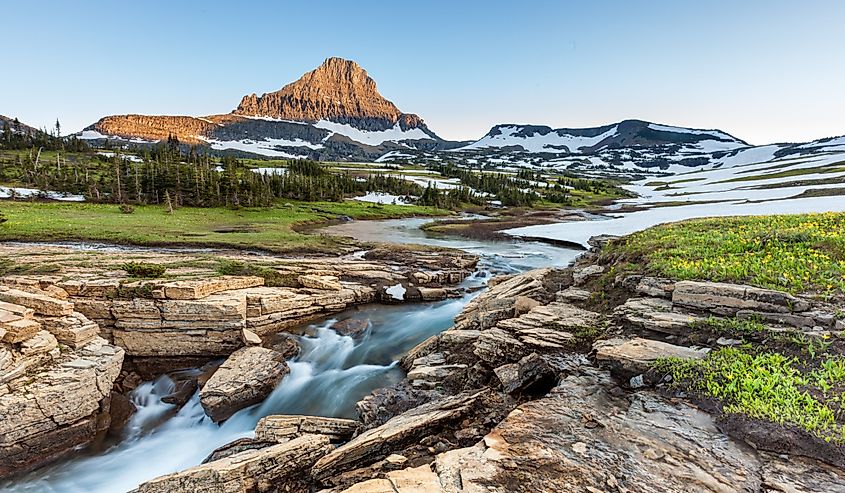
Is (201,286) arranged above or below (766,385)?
below

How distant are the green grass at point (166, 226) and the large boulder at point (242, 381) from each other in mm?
Answer: 18507

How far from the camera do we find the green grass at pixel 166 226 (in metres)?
34.8

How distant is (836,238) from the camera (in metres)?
13.4

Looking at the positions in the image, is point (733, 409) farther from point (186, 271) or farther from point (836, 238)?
point (186, 271)

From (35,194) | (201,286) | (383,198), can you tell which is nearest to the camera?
(201,286)

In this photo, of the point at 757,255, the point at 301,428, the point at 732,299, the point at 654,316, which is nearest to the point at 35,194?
the point at 301,428

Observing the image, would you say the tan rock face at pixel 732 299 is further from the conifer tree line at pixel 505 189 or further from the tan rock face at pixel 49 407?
the conifer tree line at pixel 505 189

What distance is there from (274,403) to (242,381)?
1.34 metres

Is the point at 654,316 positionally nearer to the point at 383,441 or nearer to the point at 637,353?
the point at 637,353

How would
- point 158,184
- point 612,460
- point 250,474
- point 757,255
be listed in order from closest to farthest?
point 612,460, point 250,474, point 757,255, point 158,184

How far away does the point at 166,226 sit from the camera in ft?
145

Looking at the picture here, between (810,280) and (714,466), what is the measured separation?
25.5 feet

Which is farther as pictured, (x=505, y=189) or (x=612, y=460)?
(x=505, y=189)

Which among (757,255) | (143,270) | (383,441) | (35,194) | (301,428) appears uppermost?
(35,194)
